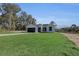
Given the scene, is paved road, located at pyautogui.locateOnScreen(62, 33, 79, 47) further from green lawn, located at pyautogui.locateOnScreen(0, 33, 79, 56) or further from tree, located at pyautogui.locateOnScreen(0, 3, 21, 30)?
tree, located at pyautogui.locateOnScreen(0, 3, 21, 30)

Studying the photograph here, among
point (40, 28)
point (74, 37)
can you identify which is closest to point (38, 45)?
point (40, 28)

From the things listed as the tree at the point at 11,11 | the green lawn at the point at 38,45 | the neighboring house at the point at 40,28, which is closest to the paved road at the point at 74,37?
the green lawn at the point at 38,45

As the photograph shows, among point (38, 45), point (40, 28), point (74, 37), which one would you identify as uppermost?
point (40, 28)

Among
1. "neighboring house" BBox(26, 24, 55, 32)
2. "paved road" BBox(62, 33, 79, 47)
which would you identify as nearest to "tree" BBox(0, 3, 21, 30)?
"neighboring house" BBox(26, 24, 55, 32)

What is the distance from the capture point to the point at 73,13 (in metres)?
9.16

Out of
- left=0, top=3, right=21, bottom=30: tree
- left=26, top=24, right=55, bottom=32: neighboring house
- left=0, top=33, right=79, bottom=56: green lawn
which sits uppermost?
left=0, top=3, right=21, bottom=30: tree

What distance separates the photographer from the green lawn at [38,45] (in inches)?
346

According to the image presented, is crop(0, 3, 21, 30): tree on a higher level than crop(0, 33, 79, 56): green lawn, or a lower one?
higher

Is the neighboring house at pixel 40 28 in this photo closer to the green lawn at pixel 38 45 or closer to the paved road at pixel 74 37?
the green lawn at pixel 38 45

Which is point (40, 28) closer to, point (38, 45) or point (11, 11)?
point (38, 45)

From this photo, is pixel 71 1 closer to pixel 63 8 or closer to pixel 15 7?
pixel 63 8

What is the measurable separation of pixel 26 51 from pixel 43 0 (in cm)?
162

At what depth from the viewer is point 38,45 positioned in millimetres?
9250

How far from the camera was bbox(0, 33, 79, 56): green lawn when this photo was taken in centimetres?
879
